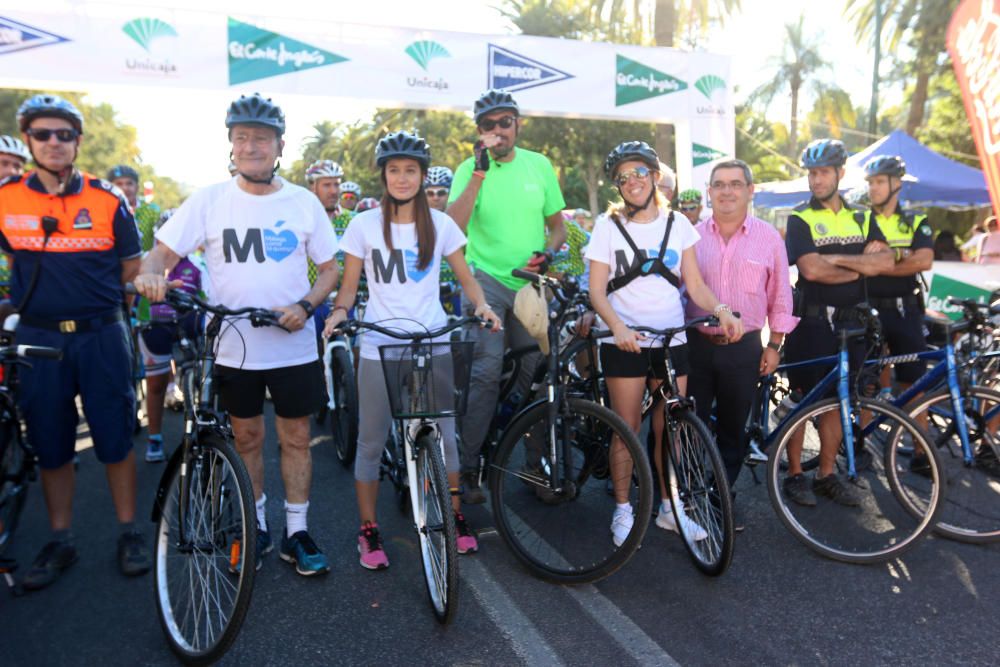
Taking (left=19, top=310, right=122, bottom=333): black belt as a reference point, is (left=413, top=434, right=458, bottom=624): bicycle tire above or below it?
below

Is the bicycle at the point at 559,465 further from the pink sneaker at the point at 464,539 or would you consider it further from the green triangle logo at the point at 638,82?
the green triangle logo at the point at 638,82

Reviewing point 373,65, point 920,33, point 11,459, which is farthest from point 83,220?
point 920,33

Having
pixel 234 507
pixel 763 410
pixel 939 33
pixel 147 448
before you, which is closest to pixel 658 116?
pixel 763 410

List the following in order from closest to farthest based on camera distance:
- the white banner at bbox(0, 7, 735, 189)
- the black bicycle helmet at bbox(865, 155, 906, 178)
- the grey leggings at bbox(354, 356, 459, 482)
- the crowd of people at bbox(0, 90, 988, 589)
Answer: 1. the crowd of people at bbox(0, 90, 988, 589)
2. the grey leggings at bbox(354, 356, 459, 482)
3. the black bicycle helmet at bbox(865, 155, 906, 178)
4. the white banner at bbox(0, 7, 735, 189)

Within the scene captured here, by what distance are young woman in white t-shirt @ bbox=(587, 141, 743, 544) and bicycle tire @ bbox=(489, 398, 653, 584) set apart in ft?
0.63

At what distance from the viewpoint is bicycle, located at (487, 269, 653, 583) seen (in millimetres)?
3568

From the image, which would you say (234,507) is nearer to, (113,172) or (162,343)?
(162,343)

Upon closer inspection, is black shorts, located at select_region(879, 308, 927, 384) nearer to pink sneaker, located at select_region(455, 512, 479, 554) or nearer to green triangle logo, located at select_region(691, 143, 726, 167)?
pink sneaker, located at select_region(455, 512, 479, 554)

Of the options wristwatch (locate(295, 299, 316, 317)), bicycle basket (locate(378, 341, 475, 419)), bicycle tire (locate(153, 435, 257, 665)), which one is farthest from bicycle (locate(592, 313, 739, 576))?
bicycle tire (locate(153, 435, 257, 665))

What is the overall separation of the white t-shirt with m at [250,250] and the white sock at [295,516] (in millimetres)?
754

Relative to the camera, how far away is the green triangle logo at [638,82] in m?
11.1

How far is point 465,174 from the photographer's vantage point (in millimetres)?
4504

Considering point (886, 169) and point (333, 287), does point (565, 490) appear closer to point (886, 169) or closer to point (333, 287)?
point (333, 287)

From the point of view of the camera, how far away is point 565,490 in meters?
3.81
